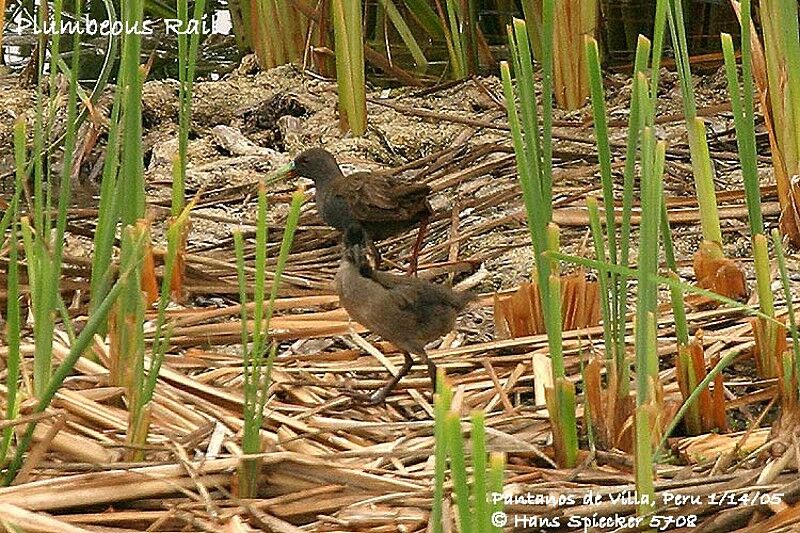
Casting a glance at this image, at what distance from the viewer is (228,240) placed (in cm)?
471

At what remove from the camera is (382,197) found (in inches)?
191

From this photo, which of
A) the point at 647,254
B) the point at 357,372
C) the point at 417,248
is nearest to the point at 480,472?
the point at 647,254

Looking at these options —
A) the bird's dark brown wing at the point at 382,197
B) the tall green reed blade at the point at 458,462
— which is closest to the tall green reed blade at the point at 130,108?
the tall green reed blade at the point at 458,462

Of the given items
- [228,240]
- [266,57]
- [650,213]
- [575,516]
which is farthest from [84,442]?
[266,57]

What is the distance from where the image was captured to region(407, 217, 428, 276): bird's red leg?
4363 mm

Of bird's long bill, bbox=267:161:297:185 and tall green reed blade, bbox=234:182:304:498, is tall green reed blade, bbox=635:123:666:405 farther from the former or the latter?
bird's long bill, bbox=267:161:297:185

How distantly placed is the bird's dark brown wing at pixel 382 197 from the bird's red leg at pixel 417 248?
3 cm

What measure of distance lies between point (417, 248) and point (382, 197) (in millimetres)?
353

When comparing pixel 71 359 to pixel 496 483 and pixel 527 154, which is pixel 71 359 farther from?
pixel 496 483

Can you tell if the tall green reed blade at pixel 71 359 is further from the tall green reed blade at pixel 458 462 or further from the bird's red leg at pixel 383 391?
the tall green reed blade at pixel 458 462

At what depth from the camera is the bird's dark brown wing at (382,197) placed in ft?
15.4

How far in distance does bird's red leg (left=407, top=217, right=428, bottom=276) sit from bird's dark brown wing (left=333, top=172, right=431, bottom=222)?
0.03m

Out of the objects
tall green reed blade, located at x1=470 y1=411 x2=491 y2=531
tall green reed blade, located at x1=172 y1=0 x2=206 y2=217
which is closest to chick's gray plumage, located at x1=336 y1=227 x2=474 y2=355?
tall green reed blade, located at x1=172 y1=0 x2=206 y2=217

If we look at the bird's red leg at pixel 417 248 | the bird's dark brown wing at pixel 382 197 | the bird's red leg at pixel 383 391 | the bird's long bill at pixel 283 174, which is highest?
the bird's long bill at pixel 283 174
